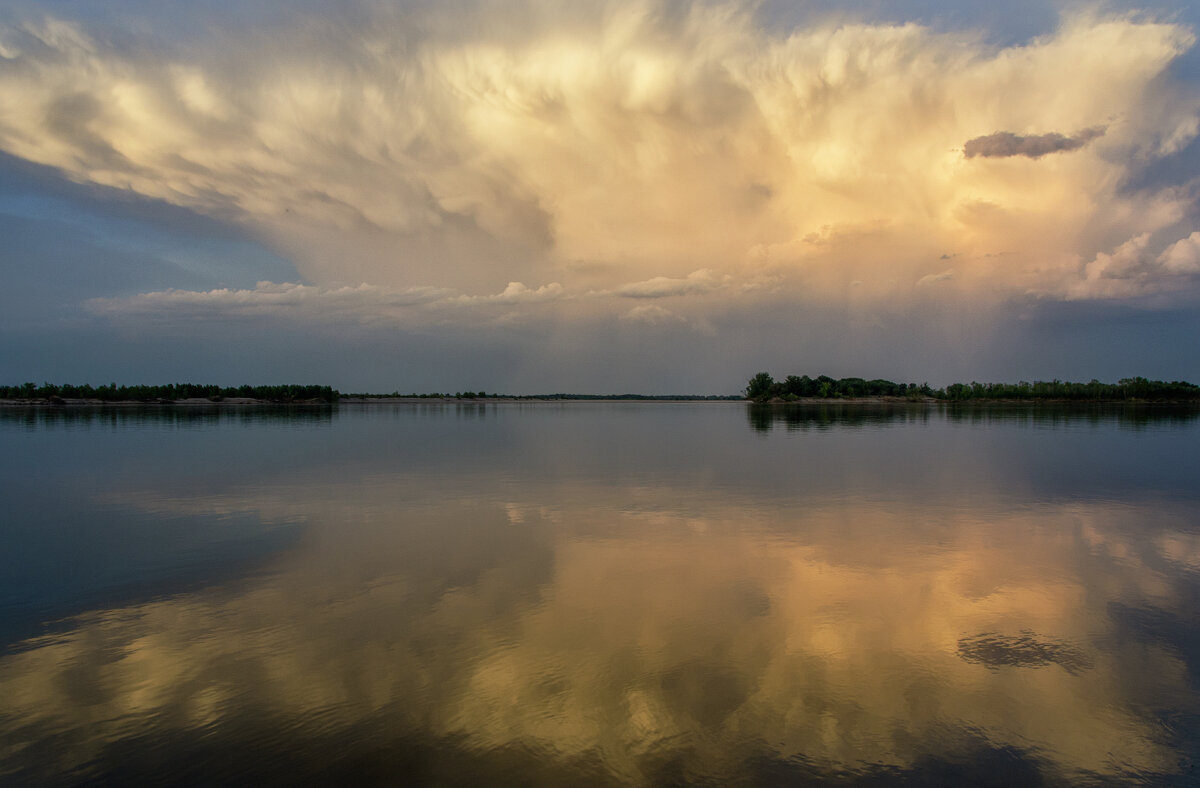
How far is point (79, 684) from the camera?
8.02 metres

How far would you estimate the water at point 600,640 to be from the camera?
6.57m

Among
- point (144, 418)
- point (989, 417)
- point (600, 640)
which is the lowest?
point (600, 640)

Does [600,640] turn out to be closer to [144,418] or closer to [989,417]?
[144,418]

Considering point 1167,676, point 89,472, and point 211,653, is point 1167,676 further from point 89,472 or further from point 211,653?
point 89,472

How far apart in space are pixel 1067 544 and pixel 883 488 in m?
8.67

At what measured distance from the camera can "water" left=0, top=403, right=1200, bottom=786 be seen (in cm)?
657

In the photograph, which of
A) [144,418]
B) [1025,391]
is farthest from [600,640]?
[1025,391]

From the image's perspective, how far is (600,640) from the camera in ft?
31.1

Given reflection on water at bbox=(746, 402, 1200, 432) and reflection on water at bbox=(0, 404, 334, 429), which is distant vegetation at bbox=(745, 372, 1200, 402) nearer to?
reflection on water at bbox=(746, 402, 1200, 432)

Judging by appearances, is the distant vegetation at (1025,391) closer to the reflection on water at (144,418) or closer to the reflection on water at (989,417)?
the reflection on water at (989,417)

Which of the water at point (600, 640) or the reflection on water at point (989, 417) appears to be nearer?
the water at point (600, 640)

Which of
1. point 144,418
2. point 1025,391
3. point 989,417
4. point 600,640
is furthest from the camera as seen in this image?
point 1025,391

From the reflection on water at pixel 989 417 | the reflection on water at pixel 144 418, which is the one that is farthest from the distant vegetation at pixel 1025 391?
the reflection on water at pixel 144 418

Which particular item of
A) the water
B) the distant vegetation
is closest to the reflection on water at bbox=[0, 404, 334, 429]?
the water
